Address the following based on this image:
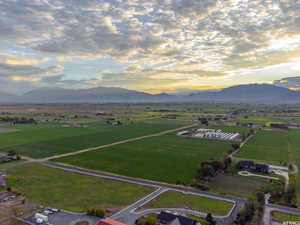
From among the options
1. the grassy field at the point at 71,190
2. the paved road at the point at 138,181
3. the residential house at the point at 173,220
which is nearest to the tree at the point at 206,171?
the paved road at the point at 138,181

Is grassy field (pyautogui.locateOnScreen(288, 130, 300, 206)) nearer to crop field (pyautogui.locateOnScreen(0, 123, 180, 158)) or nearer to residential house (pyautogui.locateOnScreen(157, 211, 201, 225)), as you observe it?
residential house (pyautogui.locateOnScreen(157, 211, 201, 225))

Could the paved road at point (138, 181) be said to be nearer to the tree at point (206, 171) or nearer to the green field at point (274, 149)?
the tree at point (206, 171)

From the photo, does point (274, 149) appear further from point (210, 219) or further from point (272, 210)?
point (210, 219)

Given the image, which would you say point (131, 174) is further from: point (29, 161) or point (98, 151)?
point (29, 161)

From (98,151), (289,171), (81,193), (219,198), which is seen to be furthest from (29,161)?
(289,171)

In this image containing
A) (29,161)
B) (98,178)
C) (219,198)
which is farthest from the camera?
(29,161)

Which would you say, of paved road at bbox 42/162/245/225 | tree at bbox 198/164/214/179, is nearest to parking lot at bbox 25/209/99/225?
paved road at bbox 42/162/245/225
